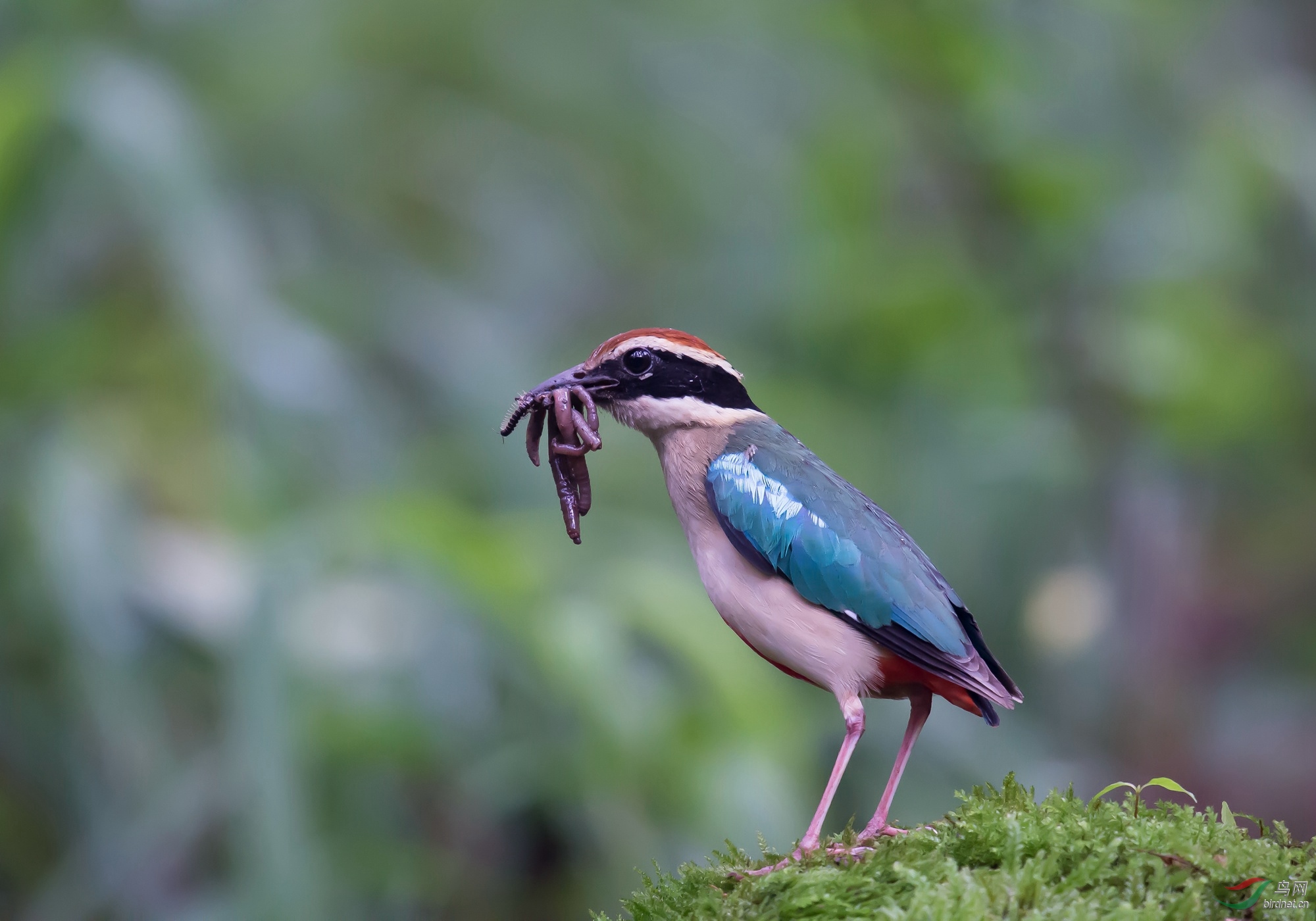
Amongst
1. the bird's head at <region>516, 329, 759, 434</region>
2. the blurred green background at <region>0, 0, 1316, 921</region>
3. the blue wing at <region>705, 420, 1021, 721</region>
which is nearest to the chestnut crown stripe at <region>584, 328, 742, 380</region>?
the bird's head at <region>516, 329, 759, 434</region>

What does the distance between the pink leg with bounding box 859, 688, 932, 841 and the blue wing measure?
0.21 m

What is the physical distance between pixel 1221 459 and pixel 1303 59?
19.6 ft

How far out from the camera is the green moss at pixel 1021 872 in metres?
2.90

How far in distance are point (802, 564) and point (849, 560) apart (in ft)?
0.41

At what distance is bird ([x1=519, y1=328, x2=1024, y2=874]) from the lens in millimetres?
3510

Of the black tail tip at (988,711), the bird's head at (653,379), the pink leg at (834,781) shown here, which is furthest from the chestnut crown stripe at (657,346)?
the black tail tip at (988,711)

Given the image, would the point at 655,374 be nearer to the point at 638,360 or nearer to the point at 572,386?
the point at 638,360

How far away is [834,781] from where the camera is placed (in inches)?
137

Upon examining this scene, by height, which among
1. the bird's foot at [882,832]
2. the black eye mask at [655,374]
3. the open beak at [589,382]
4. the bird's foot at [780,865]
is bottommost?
the bird's foot at [780,865]

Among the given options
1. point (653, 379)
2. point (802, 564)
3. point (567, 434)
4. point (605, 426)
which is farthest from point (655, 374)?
point (605, 426)

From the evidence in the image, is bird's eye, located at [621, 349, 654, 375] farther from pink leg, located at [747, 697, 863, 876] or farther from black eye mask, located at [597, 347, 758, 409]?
pink leg, located at [747, 697, 863, 876]
